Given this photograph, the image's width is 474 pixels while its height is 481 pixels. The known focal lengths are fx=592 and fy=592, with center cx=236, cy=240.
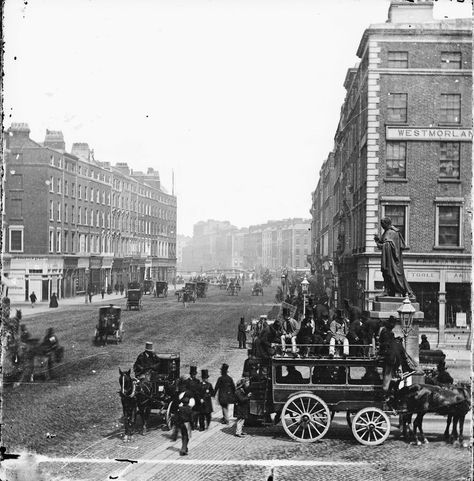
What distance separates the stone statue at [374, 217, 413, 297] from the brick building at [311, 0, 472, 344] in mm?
4483

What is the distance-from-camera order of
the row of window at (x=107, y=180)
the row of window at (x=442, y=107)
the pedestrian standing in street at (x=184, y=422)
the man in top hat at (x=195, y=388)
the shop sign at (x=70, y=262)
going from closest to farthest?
the pedestrian standing in street at (x=184, y=422) → the man in top hat at (x=195, y=388) → the row of window at (x=442, y=107) → the row of window at (x=107, y=180) → the shop sign at (x=70, y=262)

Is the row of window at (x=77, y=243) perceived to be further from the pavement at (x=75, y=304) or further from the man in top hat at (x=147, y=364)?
the man in top hat at (x=147, y=364)

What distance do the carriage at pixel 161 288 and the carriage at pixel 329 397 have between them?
31.0 metres

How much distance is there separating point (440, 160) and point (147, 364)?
12597mm

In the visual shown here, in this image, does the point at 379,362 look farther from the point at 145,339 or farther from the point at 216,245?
the point at 216,245

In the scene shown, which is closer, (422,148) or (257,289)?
(422,148)

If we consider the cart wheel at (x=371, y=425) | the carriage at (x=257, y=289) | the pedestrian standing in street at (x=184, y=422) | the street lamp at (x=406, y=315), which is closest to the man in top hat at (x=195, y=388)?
the pedestrian standing in street at (x=184, y=422)

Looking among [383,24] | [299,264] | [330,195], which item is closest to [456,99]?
[383,24]

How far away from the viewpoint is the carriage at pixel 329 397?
1152 cm

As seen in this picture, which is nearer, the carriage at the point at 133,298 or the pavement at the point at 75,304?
the pavement at the point at 75,304

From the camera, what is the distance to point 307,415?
1151cm

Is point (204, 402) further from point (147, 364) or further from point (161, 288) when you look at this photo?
point (161, 288)

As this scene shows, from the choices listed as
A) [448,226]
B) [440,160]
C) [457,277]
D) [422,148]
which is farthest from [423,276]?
[422,148]

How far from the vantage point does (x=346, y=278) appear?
85.4ft
